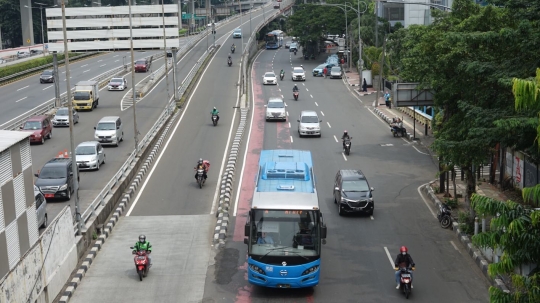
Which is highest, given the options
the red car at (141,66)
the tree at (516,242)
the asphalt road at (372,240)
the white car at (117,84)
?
the tree at (516,242)

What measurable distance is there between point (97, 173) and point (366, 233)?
48.8 feet

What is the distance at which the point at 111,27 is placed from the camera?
176 ft

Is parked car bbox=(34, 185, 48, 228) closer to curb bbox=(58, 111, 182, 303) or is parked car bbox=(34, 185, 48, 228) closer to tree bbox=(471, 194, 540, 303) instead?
curb bbox=(58, 111, 182, 303)

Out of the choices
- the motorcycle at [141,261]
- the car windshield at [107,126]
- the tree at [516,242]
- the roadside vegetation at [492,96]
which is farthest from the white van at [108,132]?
the tree at [516,242]

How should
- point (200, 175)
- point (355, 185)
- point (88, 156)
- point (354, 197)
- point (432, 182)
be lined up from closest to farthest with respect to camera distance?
point (354, 197), point (355, 185), point (200, 175), point (432, 182), point (88, 156)

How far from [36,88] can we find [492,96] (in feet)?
178

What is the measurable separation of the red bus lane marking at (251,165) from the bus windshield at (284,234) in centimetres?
577

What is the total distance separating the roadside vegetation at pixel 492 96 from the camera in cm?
1148

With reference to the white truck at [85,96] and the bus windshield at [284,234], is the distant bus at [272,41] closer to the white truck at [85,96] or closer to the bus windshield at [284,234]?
the white truck at [85,96]

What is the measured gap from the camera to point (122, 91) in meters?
65.8

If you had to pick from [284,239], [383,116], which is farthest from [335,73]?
[284,239]

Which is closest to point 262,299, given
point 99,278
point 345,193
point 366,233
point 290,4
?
point 99,278

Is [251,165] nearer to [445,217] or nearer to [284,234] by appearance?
[445,217]

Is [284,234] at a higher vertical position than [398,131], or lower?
higher
